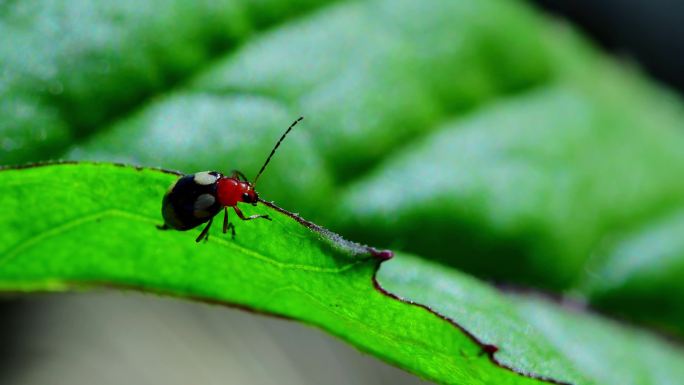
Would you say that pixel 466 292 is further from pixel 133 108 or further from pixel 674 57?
pixel 674 57

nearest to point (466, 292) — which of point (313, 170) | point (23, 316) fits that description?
point (313, 170)

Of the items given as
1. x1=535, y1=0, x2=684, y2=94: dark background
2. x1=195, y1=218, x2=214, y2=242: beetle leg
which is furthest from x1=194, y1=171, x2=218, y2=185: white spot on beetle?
x1=535, y1=0, x2=684, y2=94: dark background

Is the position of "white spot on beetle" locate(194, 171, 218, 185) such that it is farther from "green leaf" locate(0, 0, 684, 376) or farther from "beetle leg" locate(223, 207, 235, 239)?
"beetle leg" locate(223, 207, 235, 239)

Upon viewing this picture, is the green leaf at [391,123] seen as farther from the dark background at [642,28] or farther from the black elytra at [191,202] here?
the dark background at [642,28]

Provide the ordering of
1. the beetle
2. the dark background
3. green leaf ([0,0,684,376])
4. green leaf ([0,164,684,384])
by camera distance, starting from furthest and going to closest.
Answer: the dark background < green leaf ([0,0,684,376]) < the beetle < green leaf ([0,164,684,384])

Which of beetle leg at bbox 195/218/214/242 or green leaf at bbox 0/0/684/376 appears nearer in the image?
beetle leg at bbox 195/218/214/242

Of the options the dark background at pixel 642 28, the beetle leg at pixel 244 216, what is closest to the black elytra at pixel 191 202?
the beetle leg at pixel 244 216

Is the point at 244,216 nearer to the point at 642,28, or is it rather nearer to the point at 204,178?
the point at 204,178

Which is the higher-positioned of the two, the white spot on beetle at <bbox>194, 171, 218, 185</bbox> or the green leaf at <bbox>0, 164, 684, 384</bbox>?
the white spot on beetle at <bbox>194, 171, 218, 185</bbox>
